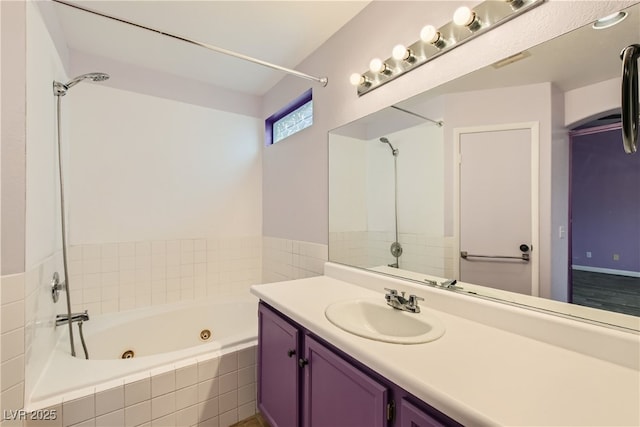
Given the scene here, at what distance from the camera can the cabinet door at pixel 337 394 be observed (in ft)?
2.84

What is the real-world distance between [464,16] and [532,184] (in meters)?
0.72

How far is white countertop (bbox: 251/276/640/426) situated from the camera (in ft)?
1.95

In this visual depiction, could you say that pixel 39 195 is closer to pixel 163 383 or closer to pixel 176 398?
pixel 163 383

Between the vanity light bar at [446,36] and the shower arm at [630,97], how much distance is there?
33cm

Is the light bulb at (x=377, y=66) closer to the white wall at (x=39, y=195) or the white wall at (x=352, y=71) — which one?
the white wall at (x=352, y=71)

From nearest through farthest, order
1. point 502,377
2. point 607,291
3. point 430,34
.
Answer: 1. point 502,377
2. point 607,291
3. point 430,34

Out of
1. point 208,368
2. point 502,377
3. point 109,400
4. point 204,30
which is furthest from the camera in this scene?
point 204,30

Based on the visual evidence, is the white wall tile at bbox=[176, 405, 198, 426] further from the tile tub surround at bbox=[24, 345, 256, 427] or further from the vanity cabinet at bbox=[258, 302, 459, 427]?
the vanity cabinet at bbox=[258, 302, 459, 427]

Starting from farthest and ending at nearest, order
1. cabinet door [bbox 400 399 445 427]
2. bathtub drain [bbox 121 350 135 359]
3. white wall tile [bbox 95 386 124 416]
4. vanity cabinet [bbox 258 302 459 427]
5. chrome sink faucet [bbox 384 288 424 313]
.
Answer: bathtub drain [bbox 121 350 135 359] → white wall tile [bbox 95 386 124 416] → chrome sink faucet [bbox 384 288 424 313] → vanity cabinet [bbox 258 302 459 427] → cabinet door [bbox 400 399 445 427]

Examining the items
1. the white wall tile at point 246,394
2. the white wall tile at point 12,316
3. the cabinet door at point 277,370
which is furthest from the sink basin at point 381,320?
the white wall tile at point 12,316

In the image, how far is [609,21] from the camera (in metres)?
0.87

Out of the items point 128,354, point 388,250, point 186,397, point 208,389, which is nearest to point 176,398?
point 186,397

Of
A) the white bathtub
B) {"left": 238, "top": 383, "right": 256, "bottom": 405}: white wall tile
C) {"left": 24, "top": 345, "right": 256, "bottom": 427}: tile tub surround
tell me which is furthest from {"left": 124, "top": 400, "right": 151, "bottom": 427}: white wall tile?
{"left": 238, "top": 383, "right": 256, "bottom": 405}: white wall tile

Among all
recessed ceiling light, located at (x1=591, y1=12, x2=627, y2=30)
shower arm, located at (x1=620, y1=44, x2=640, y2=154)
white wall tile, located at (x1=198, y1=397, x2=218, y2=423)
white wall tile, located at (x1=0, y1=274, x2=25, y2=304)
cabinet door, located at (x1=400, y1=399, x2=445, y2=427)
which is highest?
recessed ceiling light, located at (x1=591, y1=12, x2=627, y2=30)
